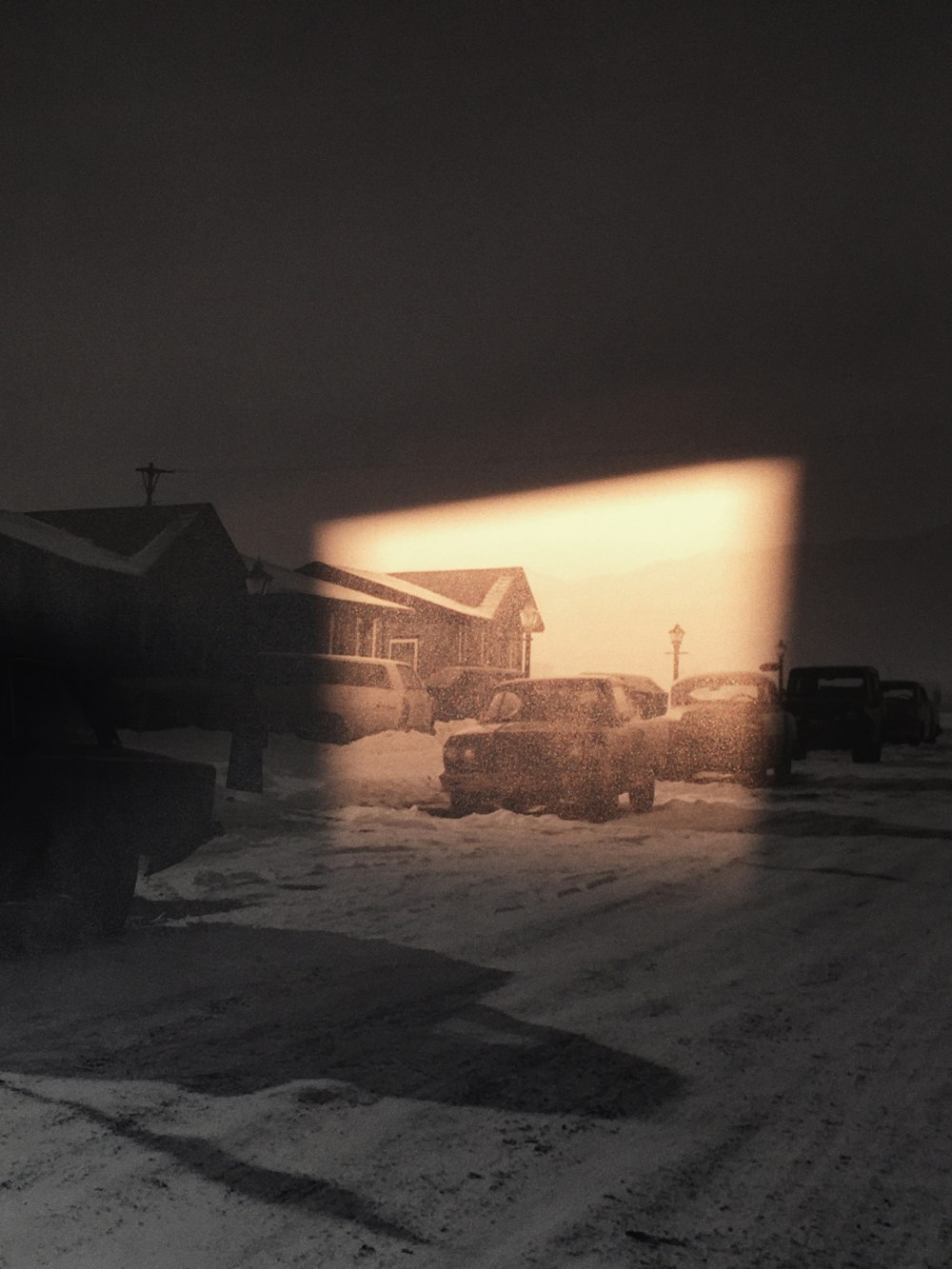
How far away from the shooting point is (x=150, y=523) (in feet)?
94.8

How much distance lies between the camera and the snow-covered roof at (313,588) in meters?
30.2

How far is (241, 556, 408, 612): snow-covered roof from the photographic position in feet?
99.0

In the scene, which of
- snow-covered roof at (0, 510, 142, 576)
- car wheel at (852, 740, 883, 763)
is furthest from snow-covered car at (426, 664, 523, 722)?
car wheel at (852, 740, 883, 763)

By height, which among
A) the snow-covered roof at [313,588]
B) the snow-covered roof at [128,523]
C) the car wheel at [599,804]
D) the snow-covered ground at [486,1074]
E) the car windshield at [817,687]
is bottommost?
the snow-covered ground at [486,1074]

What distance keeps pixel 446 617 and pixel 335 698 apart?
60.6ft

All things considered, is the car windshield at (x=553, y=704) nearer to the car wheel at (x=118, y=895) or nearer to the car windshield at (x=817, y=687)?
the car wheel at (x=118, y=895)

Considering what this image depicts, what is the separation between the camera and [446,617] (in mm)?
39938

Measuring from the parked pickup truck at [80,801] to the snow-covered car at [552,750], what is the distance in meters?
5.67

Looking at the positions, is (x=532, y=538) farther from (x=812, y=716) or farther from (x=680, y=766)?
(x=680, y=766)

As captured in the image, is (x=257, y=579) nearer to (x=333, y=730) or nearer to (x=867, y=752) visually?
(x=333, y=730)

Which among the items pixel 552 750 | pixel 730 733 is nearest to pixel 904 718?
pixel 730 733

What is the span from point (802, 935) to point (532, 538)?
Result: 24.6 meters

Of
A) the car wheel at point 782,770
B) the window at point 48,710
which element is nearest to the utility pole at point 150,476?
the car wheel at point 782,770

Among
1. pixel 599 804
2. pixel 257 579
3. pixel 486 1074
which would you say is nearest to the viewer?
pixel 486 1074
